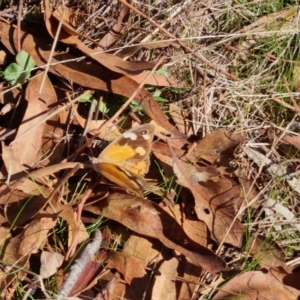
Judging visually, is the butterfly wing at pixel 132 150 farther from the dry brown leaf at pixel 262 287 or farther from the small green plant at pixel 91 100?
the dry brown leaf at pixel 262 287

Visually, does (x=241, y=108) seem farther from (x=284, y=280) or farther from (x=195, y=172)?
(x=284, y=280)

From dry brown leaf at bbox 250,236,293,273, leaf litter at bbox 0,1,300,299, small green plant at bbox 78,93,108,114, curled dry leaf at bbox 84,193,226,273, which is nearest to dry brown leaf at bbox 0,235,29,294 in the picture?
leaf litter at bbox 0,1,300,299

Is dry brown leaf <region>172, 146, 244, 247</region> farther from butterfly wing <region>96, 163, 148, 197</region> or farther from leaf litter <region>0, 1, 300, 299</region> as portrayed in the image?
butterfly wing <region>96, 163, 148, 197</region>

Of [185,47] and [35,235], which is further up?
[185,47]

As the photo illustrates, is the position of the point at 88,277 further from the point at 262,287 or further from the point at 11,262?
the point at 262,287

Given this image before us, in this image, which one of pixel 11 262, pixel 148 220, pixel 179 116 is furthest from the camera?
pixel 179 116

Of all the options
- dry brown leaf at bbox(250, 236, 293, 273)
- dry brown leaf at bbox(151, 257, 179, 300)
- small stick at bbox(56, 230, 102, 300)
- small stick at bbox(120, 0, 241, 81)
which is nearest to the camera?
small stick at bbox(56, 230, 102, 300)

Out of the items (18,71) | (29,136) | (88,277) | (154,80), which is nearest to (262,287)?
(88,277)
